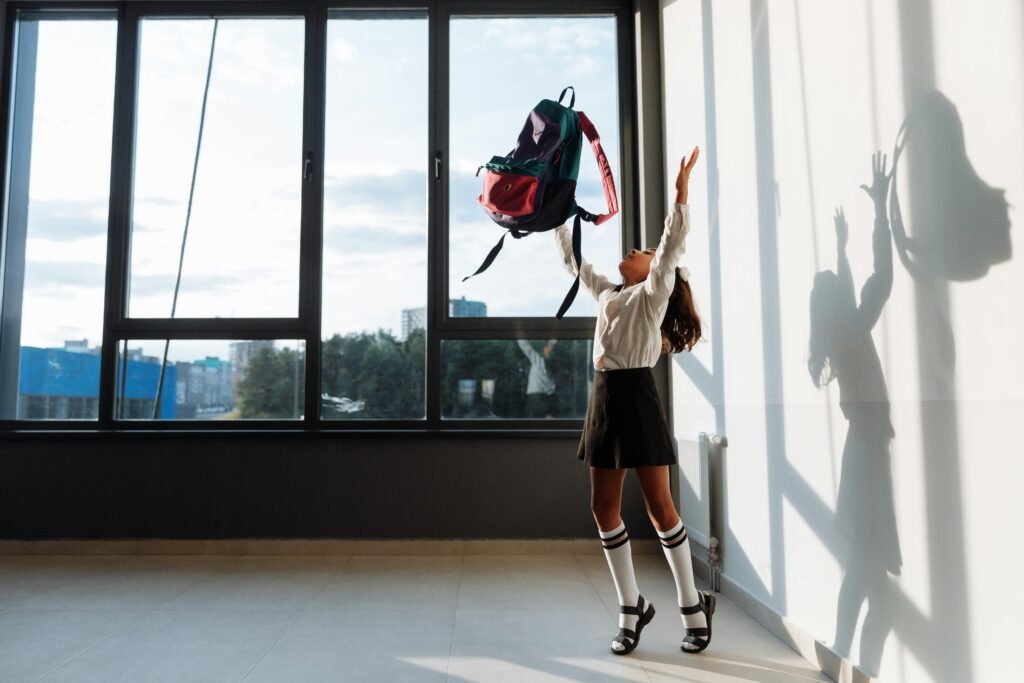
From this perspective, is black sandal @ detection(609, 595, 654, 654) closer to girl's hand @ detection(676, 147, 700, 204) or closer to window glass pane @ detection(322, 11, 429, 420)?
girl's hand @ detection(676, 147, 700, 204)

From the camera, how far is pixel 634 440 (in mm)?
2162

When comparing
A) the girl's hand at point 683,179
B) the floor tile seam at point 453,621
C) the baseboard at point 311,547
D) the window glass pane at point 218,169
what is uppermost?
the window glass pane at point 218,169

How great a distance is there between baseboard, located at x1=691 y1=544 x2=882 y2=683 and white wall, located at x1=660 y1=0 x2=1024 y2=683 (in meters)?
0.03

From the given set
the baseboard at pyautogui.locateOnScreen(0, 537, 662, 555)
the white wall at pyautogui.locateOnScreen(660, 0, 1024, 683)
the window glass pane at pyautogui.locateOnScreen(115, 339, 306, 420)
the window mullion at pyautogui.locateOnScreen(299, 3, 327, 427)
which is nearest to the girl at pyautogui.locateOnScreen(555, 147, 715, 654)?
the white wall at pyautogui.locateOnScreen(660, 0, 1024, 683)

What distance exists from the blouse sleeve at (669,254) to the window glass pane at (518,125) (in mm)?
1586

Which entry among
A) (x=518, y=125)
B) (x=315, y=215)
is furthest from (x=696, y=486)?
(x=315, y=215)

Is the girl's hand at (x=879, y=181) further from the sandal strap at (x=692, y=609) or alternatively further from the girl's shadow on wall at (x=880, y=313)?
the sandal strap at (x=692, y=609)

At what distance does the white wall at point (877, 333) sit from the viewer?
139cm

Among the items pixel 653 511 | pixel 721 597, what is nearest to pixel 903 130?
pixel 653 511

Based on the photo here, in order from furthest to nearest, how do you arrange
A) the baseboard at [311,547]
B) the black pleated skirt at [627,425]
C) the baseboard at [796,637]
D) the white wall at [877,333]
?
the baseboard at [311,547]
the black pleated skirt at [627,425]
the baseboard at [796,637]
the white wall at [877,333]

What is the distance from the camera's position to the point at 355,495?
3.64m

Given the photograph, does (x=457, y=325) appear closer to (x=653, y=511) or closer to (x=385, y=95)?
(x=385, y=95)

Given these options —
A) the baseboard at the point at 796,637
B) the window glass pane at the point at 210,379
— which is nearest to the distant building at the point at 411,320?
the window glass pane at the point at 210,379

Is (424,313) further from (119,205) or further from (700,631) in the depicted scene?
(700,631)
